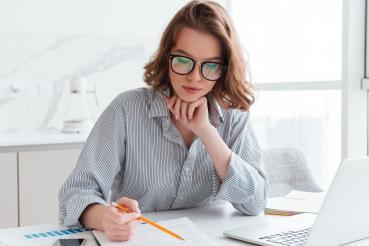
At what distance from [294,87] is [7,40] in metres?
1.78

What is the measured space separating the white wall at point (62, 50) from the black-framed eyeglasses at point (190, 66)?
6.54 ft

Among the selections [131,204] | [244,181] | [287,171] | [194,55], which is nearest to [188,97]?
[194,55]

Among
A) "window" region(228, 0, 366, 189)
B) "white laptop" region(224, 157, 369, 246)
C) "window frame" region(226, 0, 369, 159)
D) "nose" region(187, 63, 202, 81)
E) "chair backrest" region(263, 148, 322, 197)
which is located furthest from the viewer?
"window" region(228, 0, 366, 189)

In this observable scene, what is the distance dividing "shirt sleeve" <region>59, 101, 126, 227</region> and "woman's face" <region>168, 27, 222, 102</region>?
0.20 meters

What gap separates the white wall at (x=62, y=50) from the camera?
3.26 metres

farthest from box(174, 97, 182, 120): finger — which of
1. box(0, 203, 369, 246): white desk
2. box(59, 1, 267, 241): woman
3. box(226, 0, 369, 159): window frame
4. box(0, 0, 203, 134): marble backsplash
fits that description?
box(0, 0, 203, 134): marble backsplash

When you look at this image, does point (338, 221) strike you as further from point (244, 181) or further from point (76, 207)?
point (76, 207)

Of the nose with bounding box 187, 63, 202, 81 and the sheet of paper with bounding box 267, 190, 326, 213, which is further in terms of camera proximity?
the sheet of paper with bounding box 267, 190, 326, 213

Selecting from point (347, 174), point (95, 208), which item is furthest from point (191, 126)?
point (347, 174)

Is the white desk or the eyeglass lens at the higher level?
the eyeglass lens

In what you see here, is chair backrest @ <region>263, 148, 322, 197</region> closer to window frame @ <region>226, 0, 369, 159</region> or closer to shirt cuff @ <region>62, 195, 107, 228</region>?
window frame @ <region>226, 0, 369, 159</region>

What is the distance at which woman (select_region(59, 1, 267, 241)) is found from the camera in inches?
60.2

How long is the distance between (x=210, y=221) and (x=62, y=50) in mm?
2262

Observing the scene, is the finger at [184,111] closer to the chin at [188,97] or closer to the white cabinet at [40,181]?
the chin at [188,97]
